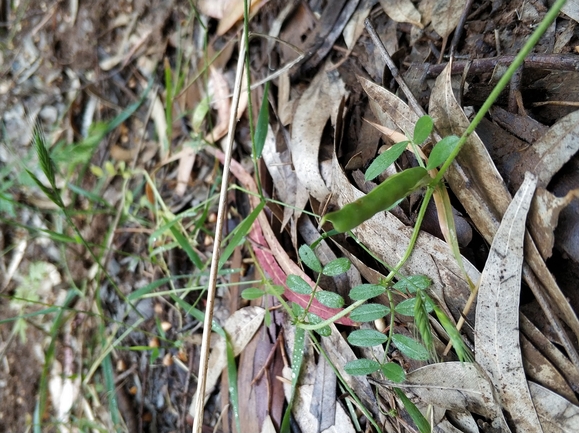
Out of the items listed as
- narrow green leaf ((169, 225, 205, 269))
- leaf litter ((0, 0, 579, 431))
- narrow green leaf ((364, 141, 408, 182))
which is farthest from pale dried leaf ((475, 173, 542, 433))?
narrow green leaf ((169, 225, 205, 269))

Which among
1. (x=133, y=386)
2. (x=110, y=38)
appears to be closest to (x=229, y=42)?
(x=110, y=38)

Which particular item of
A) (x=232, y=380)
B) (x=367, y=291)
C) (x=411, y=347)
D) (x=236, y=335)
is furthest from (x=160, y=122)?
(x=411, y=347)

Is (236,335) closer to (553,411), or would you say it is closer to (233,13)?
(553,411)

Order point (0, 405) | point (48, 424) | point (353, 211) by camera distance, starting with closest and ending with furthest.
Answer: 1. point (353, 211)
2. point (48, 424)
3. point (0, 405)

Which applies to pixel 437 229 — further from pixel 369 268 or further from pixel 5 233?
pixel 5 233

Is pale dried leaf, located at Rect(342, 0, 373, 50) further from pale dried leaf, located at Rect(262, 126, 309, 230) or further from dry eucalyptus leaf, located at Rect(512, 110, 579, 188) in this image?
dry eucalyptus leaf, located at Rect(512, 110, 579, 188)
